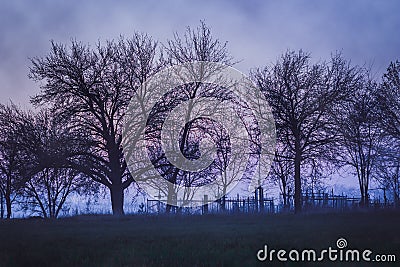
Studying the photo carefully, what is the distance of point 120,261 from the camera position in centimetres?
1191

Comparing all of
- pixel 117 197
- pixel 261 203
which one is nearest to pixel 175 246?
pixel 117 197

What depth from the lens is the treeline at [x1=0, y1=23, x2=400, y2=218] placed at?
34.3 m

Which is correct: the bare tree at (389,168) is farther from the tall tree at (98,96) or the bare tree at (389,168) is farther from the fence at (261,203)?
the tall tree at (98,96)

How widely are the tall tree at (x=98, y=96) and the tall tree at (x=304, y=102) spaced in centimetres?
931

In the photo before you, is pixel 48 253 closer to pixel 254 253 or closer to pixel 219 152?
pixel 254 253

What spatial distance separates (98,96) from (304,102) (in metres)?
14.3

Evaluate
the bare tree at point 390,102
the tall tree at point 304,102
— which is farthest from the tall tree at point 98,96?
the bare tree at point 390,102

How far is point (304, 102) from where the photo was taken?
3478cm

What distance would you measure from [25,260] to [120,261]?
240cm

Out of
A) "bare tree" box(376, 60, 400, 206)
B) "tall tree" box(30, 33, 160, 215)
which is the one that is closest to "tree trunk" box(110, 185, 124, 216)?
"tall tree" box(30, 33, 160, 215)

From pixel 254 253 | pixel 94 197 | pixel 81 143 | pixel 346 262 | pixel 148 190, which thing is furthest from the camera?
pixel 94 197

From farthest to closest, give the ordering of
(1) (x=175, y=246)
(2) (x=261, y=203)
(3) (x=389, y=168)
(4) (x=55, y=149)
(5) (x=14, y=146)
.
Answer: (2) (x=261, y=203) → (3) (x=389, y=168) → (5) (x=14, y=146) → (4) (x=55, y=149) → (1) (x=175, y=246)

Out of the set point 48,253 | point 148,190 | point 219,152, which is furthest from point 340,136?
point 48,253

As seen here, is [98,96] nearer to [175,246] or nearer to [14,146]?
[14,146]
